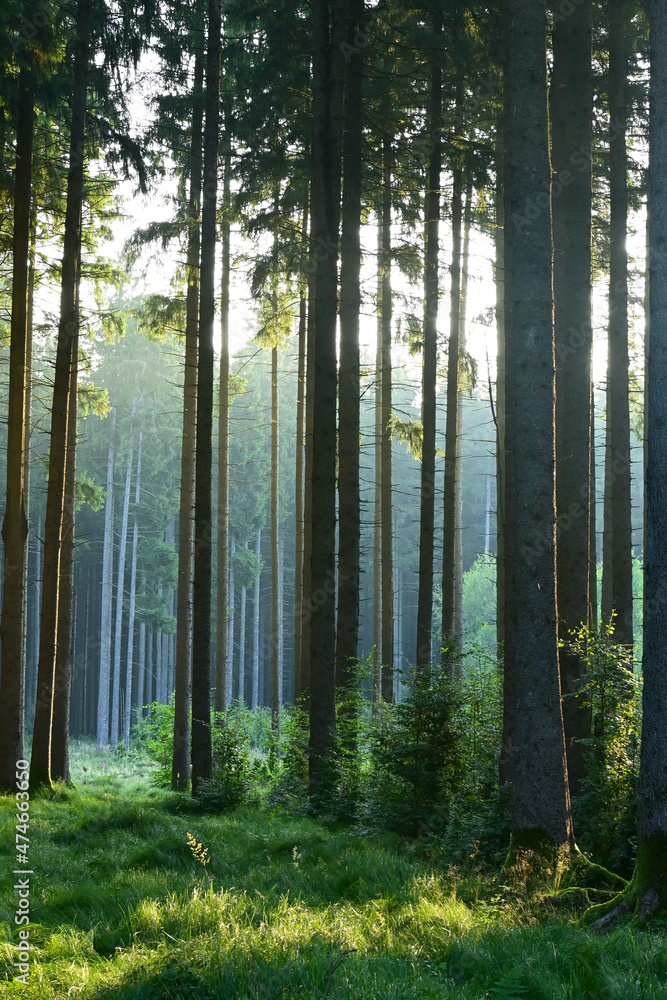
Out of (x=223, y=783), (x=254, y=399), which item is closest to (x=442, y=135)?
(x=223, y=783)

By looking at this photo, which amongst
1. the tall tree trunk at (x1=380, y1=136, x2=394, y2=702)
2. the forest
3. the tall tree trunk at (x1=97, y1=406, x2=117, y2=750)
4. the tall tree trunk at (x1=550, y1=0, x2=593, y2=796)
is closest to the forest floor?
the forest

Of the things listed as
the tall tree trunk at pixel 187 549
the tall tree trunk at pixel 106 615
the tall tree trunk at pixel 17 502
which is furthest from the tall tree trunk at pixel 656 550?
the tall tree trunk at pixel 106 615

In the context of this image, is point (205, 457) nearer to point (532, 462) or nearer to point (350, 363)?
point (350, 363)

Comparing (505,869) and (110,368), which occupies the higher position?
(110,368)

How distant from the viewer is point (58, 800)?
11500 millimetres

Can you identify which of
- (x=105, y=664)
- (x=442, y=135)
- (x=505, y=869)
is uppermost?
(x=442, y=135)

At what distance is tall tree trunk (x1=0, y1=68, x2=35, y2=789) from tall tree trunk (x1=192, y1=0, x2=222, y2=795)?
8.76 ft

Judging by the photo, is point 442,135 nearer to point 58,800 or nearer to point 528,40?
point 528,40

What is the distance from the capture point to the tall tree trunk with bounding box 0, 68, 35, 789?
11.7 meters

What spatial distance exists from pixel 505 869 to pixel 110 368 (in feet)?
114

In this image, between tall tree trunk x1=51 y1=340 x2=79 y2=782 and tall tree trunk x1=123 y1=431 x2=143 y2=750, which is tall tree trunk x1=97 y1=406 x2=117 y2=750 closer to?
tall tree trunk x1=123 y1=431 x2=143 y2=750

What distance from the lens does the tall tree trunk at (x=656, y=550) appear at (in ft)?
17.1

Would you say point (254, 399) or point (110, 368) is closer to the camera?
point (110, 368)

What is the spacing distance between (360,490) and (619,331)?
5.09 meters
